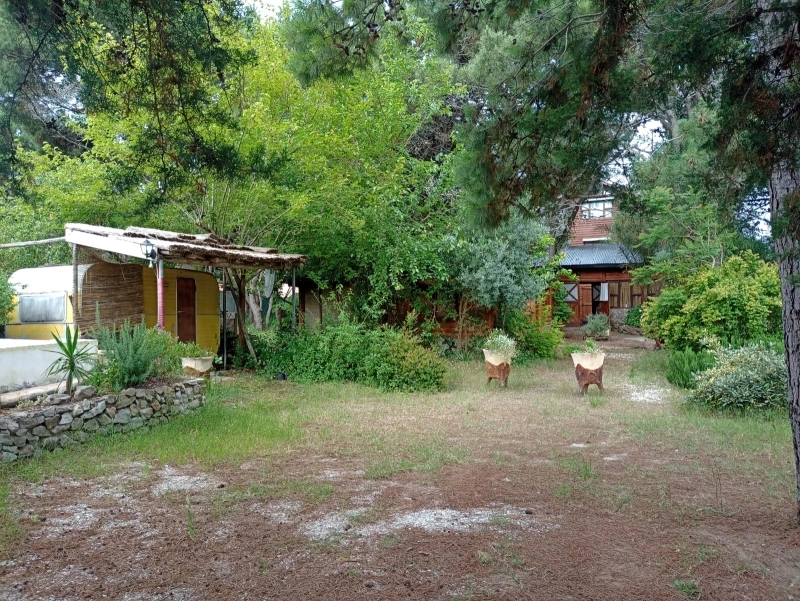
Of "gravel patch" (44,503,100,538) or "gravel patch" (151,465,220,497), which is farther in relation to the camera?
"gravel patch" (151,465,220,497)

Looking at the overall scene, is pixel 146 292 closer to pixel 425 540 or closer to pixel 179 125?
pixel 179 125

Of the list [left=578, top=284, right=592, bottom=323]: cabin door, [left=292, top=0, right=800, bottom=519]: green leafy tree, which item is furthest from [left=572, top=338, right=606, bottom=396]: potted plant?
[left=578, top=284, right=592, bottom=323]: cabin door

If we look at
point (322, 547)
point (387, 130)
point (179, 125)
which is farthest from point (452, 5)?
point (387, 130)

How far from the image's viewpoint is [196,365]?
9.80 m

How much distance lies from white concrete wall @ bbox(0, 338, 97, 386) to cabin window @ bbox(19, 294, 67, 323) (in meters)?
3.49

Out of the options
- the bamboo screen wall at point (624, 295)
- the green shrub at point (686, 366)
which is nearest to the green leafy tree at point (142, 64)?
the green shrub at point (686, 366)

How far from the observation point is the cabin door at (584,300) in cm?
2650

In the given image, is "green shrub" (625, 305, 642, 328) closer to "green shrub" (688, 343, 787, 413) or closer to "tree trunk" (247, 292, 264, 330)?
"tree trunk" (247, 292, 264, 330)

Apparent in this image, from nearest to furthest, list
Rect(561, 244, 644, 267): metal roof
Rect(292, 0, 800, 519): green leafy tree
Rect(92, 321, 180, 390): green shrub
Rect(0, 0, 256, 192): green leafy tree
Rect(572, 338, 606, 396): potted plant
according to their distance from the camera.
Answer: Rect(292, 0, 800, 519): green leafy tree < Rect(0, 0, 256, 192): green leafy tree < Rect(92, 321, 180, 390): green shrub < Rect(572, 338, 606, 396): potted plant < Rect(561, 244, 644, 267): metal roof

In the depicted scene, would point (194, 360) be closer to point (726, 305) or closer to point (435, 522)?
point (435, 522)

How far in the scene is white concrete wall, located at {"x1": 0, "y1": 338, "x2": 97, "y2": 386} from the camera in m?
6.85

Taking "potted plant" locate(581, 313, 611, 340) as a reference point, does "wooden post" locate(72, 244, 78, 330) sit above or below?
above

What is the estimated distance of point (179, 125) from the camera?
507cm

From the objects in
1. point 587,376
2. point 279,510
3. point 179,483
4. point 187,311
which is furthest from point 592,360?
point 187,311
